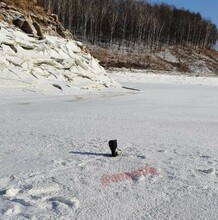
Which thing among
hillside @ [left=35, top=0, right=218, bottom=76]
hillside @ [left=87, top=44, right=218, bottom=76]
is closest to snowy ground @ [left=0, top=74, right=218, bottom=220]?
hillside @ [left=87, top=44, right=218, bottom=76]

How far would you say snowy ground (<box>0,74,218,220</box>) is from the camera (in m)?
2.88

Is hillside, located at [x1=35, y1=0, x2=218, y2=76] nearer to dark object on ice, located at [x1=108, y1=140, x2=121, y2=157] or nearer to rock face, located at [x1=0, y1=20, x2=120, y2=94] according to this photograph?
rock face, located at [x1=0, y1=20, x2=120, y2=94]

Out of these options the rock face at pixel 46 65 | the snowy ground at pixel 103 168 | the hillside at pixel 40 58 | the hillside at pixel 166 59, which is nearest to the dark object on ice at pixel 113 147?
the snowy ground at pixel 103 168

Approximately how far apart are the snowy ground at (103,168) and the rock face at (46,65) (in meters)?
4.83

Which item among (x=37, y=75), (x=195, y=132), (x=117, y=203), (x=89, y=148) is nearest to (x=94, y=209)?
(x=117, y=203)

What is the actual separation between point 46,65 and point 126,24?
56480 millimetres

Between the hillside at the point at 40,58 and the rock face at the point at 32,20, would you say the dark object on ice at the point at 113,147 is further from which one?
the rock face at the point at 32,20

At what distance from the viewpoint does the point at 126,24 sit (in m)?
67.9

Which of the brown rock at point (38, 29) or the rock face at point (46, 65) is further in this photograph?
the brown rock at point (38, 29)

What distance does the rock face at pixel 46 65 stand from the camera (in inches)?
460

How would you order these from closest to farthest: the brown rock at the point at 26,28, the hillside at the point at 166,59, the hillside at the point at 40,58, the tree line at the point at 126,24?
the hillside at the point at 40,58
the brown rock at the point at 26,28
the hillside at the point at 166,59
the tree line at the point at 126,24

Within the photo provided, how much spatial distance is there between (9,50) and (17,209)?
10.4 m

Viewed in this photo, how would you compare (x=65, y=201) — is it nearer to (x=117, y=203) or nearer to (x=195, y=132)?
(x=117, y=203)

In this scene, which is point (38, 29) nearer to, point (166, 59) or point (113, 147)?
point (113, 147)
